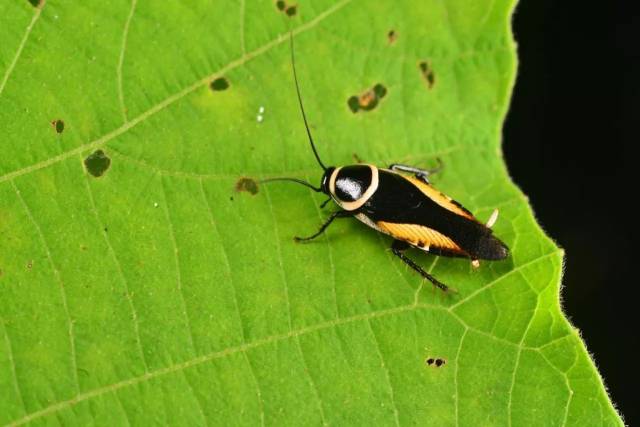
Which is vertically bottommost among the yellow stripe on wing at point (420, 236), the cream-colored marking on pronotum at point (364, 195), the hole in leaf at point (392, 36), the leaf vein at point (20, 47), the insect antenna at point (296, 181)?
the yellow stripe on wing at point (420, 236)

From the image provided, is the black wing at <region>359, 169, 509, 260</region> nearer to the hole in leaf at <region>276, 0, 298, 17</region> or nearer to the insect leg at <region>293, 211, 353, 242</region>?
the insect leg at <region>293, 211, 353, 242</region>

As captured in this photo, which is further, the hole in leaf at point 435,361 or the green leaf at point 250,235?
the hole in leaf at point 435,361

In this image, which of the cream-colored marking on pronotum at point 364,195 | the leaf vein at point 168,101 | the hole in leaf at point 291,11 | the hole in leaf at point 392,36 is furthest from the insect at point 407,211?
the hole in leaf at point 392,36

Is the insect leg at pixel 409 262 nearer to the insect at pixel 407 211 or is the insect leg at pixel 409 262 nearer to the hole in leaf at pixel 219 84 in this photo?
the insect at pixel 407 211

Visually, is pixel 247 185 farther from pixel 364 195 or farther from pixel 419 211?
pixel 419 211

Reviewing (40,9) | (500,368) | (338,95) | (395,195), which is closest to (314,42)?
(338,95)

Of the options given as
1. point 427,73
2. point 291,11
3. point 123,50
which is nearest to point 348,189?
point 427,73

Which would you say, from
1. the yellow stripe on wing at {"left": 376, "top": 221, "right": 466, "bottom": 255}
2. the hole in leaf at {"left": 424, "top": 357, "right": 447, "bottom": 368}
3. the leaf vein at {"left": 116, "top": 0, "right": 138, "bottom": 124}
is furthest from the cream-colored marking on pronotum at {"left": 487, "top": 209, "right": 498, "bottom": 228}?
the leaf vein at {"left": 116, "top": 0, "right": 138, "bottom": 124}
